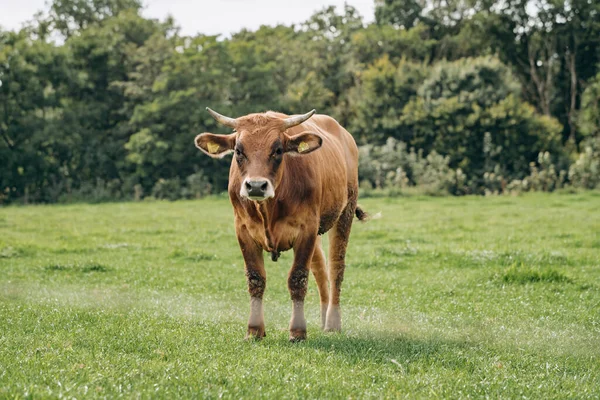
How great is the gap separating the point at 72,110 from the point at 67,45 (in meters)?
3.91

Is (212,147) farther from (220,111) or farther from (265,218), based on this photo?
(220,111)

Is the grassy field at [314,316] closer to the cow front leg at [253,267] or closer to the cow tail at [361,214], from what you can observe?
the cow front leg at [253,267]

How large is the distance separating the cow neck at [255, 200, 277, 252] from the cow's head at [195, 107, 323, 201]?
0.70ft

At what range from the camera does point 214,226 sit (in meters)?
21.9

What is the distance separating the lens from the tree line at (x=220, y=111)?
35938 mm

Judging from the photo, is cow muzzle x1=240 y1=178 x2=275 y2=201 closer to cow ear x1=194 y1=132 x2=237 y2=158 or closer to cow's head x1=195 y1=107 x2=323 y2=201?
cow's head x1=195 y1=107 x2=323 y2=201

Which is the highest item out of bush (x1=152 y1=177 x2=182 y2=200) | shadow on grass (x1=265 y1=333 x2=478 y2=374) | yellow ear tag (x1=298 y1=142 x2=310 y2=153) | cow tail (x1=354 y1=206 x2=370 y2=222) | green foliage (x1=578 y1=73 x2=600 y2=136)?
green foliage (x1=578 y1=73 x2=600 y2=136)

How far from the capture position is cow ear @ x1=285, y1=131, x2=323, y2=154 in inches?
298

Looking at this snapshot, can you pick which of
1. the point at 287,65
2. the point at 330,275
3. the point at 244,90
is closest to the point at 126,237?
the point at 330,275

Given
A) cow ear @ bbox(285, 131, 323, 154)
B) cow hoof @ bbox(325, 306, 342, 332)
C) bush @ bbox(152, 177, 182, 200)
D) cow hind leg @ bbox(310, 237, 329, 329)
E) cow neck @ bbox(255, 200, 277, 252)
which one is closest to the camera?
cow neck @ bbox(255, 200, 277, 252)

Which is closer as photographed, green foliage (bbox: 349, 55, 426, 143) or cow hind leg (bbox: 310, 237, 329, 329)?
cow hind leg (bbox: 310, 237, 329, 329)

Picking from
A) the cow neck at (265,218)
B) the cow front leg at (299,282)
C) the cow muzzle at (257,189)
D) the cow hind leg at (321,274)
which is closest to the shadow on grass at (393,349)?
the cow front leg at (299,282)

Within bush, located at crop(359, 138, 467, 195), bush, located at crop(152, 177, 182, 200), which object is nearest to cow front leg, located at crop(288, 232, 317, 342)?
bush, located at crop(359, 138, 467, 195)

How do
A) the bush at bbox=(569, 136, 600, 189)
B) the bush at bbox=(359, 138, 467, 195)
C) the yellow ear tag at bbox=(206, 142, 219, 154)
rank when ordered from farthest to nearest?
the bush at bbox=(359, 138, 467, 195) < the bush at bbox=(569, 136, 600, 189) < the yellow ear tag at bbox=(206, 142, 219, 154)
